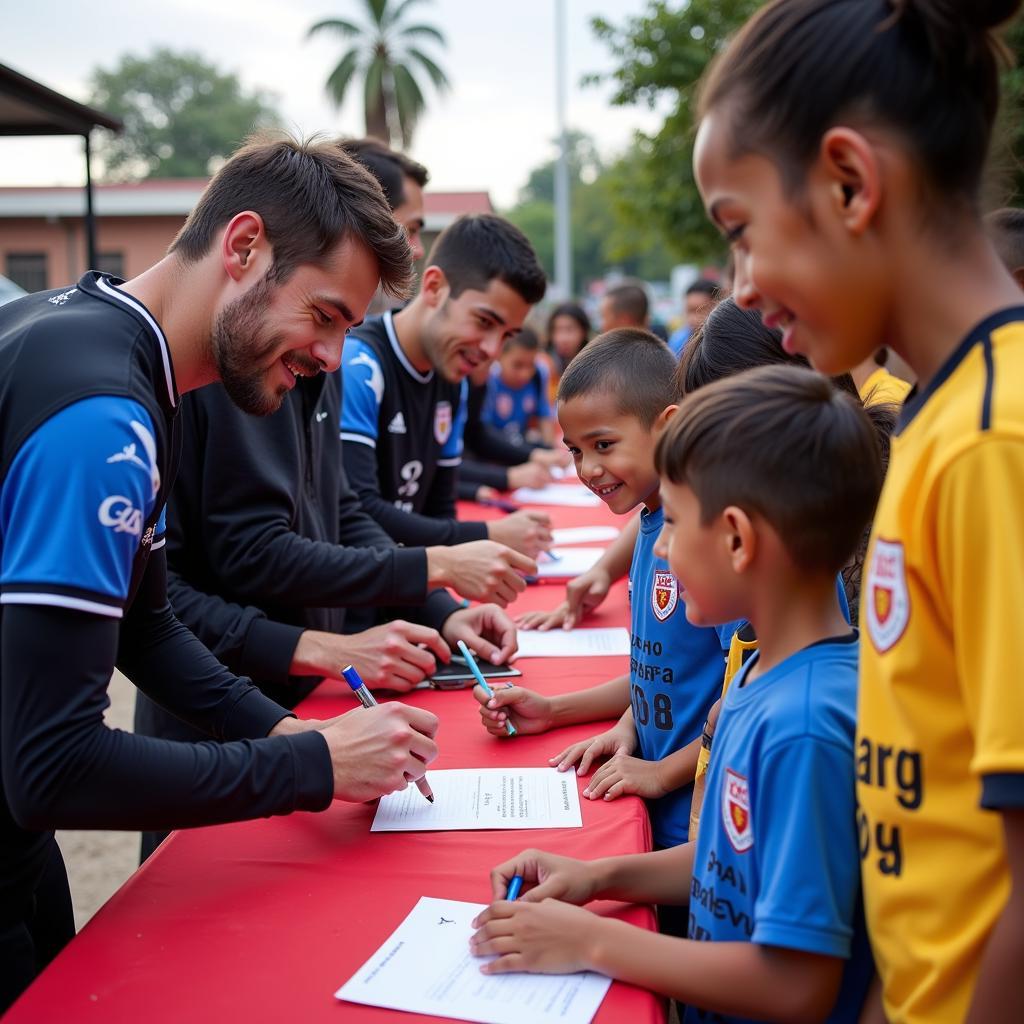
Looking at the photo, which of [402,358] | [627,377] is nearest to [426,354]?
[402,358]

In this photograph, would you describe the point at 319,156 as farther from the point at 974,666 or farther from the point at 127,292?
the point at 974,666

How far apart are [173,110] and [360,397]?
51.6m

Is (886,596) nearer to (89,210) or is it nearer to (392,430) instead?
(392,430)

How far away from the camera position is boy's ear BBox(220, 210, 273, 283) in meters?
1.69

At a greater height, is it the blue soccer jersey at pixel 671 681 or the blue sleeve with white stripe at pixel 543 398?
the blue sleeve with white stripe at pixel 543 398

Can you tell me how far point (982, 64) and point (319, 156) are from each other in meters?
1.24

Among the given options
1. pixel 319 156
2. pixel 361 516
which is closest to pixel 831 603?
pixel 319 156

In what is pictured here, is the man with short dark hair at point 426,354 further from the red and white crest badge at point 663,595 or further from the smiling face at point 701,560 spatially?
the smiling face at point 701,560

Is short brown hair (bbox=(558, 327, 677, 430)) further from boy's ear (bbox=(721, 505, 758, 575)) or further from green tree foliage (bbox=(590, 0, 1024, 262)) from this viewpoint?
green tree foliage (bbox=(590, 0, 1024, 262))

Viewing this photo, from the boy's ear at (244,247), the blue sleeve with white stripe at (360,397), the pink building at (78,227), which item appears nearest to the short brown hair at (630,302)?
the blue sleeve with white stripe at (360,397)

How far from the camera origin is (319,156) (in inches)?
74.2

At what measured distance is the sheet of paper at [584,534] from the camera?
3.93 m

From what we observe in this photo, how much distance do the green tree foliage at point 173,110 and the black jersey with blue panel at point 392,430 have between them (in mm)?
47142

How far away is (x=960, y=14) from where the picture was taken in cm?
93
